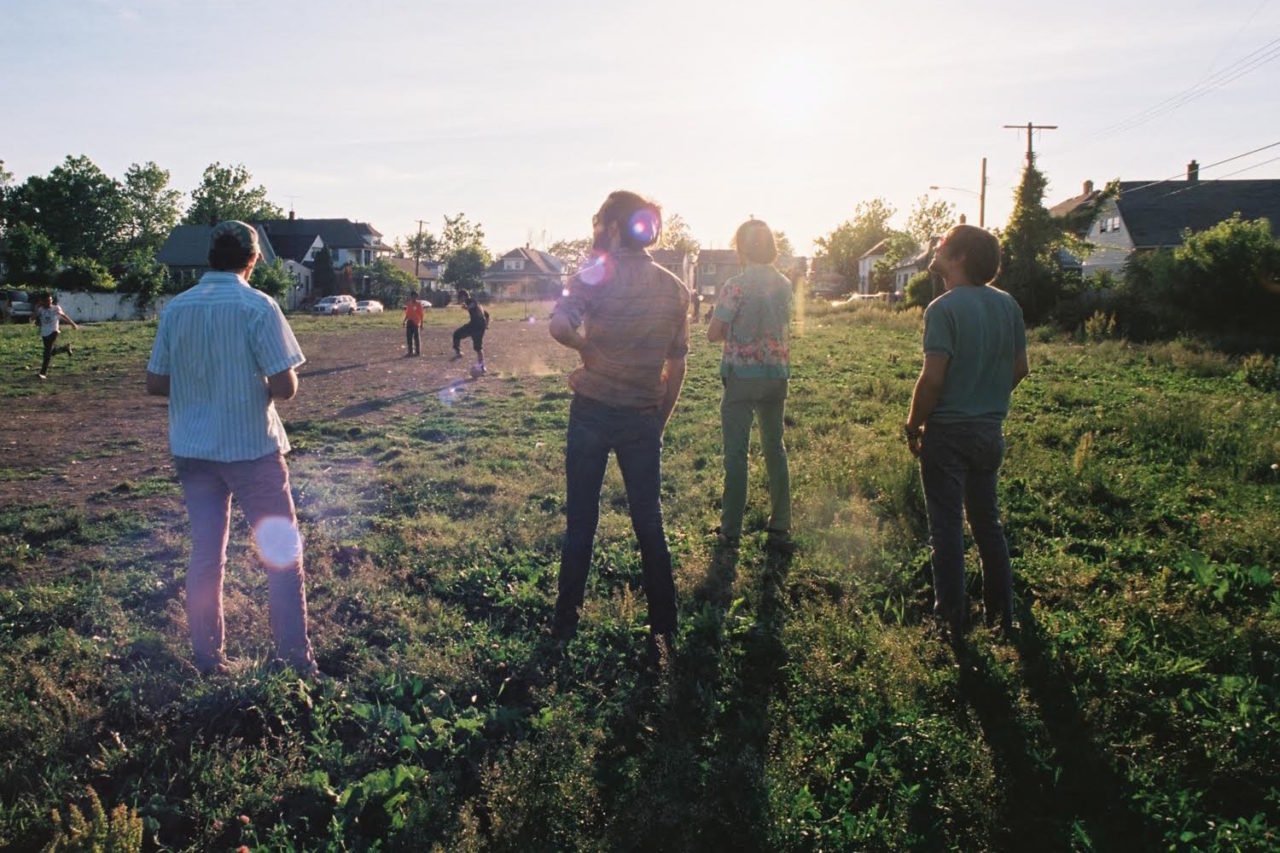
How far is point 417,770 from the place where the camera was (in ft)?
9.18

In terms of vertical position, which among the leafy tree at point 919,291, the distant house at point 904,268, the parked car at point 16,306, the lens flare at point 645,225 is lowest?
the lens flare at point 645,225

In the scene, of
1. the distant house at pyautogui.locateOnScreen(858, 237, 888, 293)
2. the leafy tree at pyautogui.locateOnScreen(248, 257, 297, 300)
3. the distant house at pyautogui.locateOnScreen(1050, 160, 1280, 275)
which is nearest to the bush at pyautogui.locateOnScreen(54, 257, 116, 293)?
the leafy tree at pyautogui.locateOnScreen(248, 257, 297, 300)

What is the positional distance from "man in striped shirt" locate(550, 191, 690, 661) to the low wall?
47883mm

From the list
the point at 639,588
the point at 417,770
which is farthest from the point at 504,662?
the point at 639,588

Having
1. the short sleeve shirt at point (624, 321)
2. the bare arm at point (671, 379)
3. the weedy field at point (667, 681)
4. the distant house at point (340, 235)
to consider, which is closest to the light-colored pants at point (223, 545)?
the weedy field at point (667, 681)

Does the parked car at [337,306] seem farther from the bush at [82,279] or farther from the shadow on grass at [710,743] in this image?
the shadow on grass at [710,743]

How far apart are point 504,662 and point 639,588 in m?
1.12

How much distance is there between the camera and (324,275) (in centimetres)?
7300

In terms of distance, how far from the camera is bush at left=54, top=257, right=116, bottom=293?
44844mm

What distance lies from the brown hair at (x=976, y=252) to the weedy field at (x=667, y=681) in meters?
1.72

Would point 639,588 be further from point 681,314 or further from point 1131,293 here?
point 1131,293

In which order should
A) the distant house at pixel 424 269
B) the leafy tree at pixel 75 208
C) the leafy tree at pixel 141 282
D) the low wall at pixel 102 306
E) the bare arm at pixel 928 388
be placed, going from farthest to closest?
the distant house at pixel 424 269, the leafy tree at pixel 75 208, the leafy tree at pixel 141 282, the low wall at pixel 102 306, the bare arm at pixel 928 388

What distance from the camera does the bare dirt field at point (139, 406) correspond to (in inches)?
284

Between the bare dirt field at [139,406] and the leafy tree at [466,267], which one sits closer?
the bare dirt field at [139,406]
